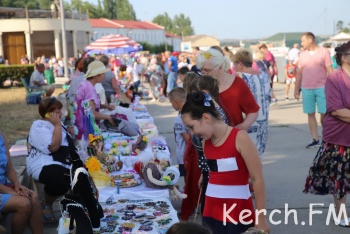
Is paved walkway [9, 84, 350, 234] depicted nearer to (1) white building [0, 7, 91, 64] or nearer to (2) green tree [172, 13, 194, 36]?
(1) white building [0, 7, 91, 64]

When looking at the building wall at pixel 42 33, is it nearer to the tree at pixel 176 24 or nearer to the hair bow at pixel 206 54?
the hair bow at pixel 206 54

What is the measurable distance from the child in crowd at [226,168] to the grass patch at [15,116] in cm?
793

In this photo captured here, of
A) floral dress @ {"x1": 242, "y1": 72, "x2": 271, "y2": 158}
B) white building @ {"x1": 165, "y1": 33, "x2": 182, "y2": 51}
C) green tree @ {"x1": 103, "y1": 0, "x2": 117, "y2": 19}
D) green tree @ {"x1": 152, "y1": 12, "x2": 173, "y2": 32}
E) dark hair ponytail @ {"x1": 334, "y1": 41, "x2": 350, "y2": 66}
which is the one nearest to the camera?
dark hair ponytail @ {"x1": 334, "y1": 41, "x2": 350, "y2": 66}

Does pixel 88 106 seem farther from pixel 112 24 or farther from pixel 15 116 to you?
pixel 112 24

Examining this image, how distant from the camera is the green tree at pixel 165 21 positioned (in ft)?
586

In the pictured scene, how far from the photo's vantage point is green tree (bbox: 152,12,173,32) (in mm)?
178625

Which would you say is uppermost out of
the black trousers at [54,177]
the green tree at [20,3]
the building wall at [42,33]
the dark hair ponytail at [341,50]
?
the green tree at [20,3]

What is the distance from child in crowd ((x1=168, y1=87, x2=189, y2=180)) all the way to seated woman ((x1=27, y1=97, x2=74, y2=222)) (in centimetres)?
127

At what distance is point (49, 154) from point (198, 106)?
3034 millimetres

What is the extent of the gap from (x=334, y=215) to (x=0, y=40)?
56.7 metres

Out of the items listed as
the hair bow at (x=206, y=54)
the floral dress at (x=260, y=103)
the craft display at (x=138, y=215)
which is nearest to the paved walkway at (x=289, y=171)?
the floral dress at (x=260, y=103)

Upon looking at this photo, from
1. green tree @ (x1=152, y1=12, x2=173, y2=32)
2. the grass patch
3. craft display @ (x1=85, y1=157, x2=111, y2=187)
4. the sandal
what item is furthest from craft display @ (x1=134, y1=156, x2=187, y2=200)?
green tree @ (x1=152, y1=12, x2=173, y2=32)

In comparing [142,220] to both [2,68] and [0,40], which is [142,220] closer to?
[2,68]

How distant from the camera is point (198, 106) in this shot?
11.7 feet
